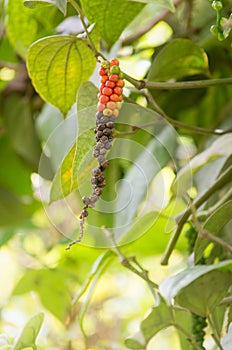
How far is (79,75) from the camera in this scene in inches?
21.6

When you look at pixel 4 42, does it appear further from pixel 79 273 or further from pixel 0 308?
pixel 0 308

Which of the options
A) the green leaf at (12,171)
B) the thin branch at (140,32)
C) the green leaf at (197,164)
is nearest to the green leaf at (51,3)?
the green leaf at (197,164)

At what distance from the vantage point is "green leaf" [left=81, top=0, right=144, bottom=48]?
1.68 ft

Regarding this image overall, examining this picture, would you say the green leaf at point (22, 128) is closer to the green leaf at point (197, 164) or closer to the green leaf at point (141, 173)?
the green leaf at point (141, 173)

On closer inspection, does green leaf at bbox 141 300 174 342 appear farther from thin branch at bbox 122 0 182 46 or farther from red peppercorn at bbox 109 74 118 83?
thin branch at bbox 122 0 182 46

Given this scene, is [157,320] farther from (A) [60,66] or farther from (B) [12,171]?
(B) [12,171]

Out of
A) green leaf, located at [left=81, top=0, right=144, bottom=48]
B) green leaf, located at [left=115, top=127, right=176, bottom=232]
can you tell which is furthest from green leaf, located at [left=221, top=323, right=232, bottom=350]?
green leaf, located at [left=81, top=0, right=144, bottom=48]

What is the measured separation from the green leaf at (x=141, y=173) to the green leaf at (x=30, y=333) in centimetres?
10

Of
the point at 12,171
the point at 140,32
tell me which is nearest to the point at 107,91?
the point at 140,32

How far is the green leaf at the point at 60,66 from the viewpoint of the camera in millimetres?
501

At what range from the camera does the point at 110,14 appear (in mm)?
532

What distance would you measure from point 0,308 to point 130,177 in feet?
2.38

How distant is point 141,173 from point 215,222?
98 millimetres

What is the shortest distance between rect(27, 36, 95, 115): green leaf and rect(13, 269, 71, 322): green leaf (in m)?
0.38
